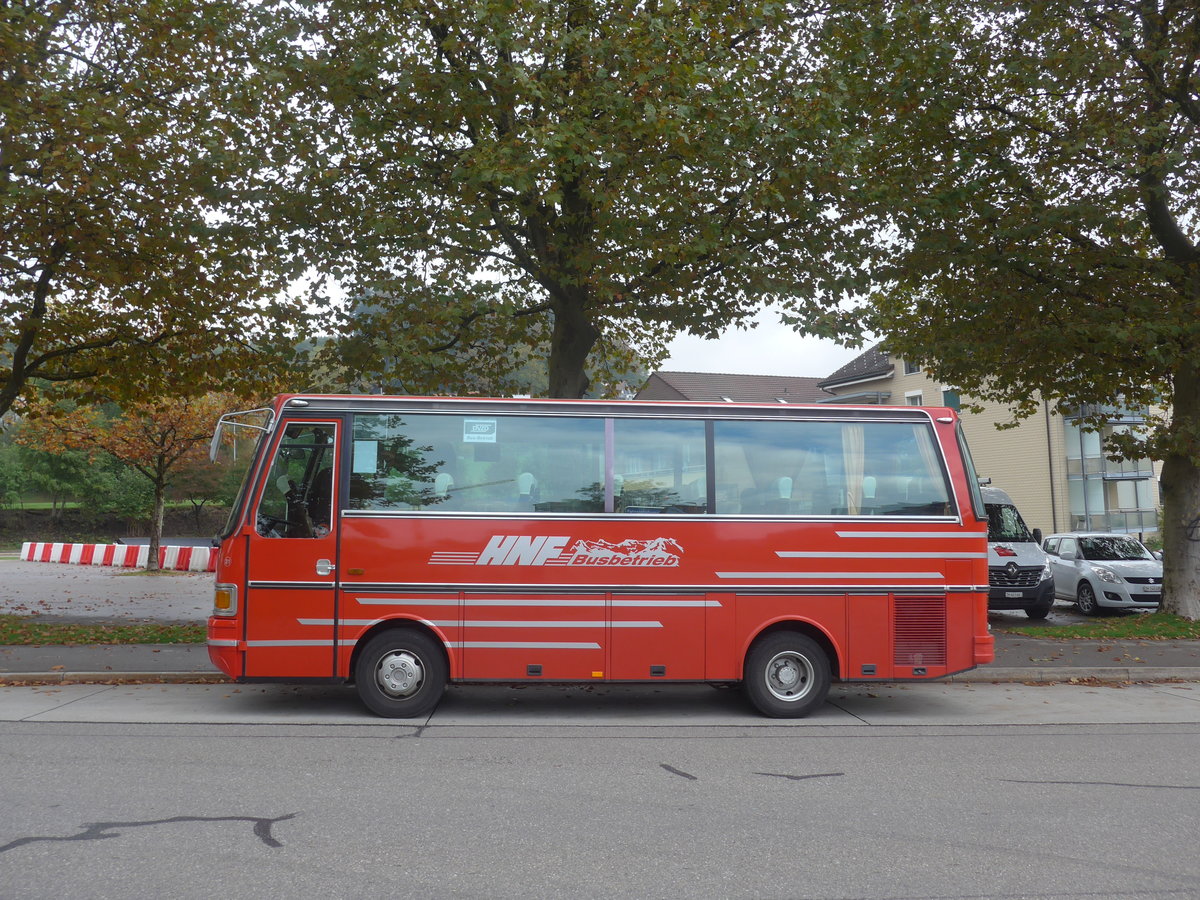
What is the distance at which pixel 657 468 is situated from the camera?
9539 millimetres

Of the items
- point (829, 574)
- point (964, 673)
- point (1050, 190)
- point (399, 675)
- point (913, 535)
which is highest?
point (1050, 190)

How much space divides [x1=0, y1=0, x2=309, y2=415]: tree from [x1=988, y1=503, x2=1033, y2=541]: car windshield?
13662mm

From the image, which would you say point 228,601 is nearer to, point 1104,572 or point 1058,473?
point 1104,572

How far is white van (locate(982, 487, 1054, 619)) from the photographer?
19.2 meters

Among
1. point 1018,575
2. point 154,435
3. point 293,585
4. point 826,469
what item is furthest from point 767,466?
point 154,435

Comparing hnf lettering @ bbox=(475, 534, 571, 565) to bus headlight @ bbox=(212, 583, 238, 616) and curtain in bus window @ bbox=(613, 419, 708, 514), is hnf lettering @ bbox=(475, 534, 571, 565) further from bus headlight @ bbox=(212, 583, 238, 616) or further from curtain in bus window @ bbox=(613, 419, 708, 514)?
bus headlight @ bbox=(212, 583, 238, 616)

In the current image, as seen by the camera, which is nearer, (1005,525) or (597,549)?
(597,549)

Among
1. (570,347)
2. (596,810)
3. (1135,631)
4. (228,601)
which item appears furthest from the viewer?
(1135,631)

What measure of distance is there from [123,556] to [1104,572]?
31.2 meters

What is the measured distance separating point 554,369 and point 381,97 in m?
4.36

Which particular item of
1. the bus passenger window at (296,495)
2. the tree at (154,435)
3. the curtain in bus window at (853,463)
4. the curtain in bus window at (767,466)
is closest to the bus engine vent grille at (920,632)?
the curtain in bus window at (853,463)

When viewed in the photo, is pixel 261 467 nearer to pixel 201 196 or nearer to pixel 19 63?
pixel 201 196

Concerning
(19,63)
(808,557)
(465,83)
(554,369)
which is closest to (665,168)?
(465,83)

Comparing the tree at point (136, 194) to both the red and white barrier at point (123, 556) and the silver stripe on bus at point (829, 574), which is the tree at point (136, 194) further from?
the red and white barrier at point (123, 556)
